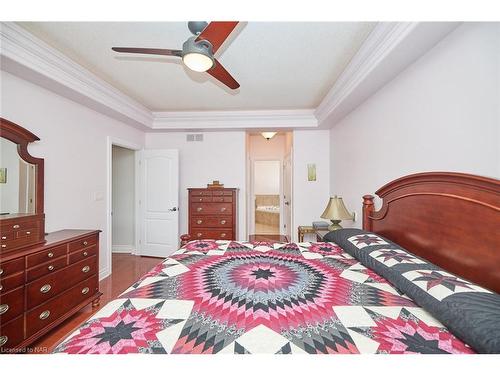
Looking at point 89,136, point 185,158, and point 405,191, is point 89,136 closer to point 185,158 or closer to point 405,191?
point 185,158

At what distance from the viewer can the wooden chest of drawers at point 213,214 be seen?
3.85m

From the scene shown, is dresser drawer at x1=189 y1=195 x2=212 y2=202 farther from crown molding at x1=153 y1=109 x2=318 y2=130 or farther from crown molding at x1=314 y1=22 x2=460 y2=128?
crown molding at x1=314 y1=22 x2=460 y2=128

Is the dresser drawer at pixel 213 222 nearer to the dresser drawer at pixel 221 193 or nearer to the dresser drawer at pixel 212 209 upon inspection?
the dresser drawer at pixel 212 209

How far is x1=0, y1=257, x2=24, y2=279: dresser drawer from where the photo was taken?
1.55 m

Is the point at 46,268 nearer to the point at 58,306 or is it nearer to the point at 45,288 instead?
the point at 45,288

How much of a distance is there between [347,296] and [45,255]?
2316 millimetres

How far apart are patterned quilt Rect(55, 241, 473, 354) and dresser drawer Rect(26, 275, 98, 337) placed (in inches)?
47.3

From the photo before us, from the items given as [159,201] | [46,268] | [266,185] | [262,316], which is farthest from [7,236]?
[266,185]

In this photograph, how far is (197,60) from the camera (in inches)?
58.4

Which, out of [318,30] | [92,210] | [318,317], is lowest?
[318,317]

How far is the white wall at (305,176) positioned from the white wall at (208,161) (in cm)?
101

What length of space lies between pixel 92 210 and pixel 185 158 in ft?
5.97

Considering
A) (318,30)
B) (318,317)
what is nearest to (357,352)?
(318,317)

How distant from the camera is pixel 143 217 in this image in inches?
163
